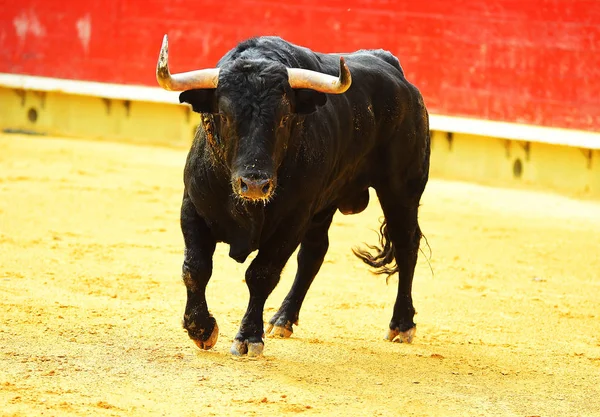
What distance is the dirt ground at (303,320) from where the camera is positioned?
362 centimetres

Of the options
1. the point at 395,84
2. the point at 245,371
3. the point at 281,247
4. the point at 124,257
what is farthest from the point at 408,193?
the point at 124,257

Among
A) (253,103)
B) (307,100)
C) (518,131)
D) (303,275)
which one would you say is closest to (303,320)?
(303,275)

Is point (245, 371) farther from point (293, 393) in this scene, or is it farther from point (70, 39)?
point (70, 39)

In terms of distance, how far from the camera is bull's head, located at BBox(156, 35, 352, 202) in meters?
3.63

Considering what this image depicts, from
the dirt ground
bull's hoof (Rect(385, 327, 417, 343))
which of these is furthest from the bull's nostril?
bull's hoof (Rect(385, 327, 417, 343))

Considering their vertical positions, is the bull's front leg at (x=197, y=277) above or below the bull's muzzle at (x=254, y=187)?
below

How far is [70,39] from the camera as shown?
1216cm

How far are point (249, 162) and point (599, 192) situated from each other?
21.6ft

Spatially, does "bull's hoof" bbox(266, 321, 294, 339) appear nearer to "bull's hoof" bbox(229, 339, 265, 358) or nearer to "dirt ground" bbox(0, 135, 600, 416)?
"dirt ground" bbox(0, 135, 600, 416)

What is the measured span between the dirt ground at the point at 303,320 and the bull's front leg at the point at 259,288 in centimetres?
7

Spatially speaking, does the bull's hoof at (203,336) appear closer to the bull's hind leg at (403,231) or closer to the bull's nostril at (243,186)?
the bull's nostril at (243,186)

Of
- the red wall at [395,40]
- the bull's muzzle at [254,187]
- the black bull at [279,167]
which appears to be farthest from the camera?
the red wall at [395,40]

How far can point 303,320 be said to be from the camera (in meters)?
4.93

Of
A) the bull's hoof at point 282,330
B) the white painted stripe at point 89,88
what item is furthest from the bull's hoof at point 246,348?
the white painted stripe at point 89,88
